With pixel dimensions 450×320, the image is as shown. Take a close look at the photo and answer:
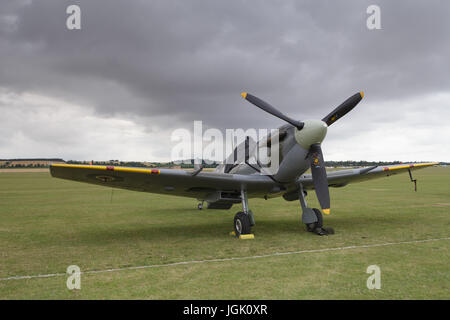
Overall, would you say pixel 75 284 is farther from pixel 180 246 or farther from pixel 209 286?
pixel 180 246

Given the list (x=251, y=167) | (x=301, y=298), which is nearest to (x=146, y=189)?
(x=251, y=167)

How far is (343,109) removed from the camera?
24.2ft

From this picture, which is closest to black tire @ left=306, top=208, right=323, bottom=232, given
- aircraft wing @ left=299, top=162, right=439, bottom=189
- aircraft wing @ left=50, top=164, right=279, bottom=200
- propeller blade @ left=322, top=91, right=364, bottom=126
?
aircraft wing @ left=299, top=162, right=439, bottom=189

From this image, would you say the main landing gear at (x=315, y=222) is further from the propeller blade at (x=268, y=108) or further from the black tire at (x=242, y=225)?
the propeller blade at (x=268, y=108)

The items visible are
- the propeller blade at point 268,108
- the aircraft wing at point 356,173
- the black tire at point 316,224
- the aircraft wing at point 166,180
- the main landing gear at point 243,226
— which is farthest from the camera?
the aircraft wing at point 356,173

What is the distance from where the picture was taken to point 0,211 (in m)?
12.9

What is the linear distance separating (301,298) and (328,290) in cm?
45

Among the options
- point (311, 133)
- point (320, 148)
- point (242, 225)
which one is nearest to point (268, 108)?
point (311, 133)

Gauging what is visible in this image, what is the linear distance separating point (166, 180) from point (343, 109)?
182 inches

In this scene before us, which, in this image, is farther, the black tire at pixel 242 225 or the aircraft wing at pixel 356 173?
the aircraft wing at pixel 356 173

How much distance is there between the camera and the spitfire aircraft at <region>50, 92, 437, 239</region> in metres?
6.93

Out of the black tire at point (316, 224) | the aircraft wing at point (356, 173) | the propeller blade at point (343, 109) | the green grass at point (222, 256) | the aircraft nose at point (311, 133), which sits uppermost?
the propeller blade at point (343, 109)

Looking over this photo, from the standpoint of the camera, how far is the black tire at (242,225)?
7.54m

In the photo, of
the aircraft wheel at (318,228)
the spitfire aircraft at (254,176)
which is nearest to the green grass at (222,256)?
the aircraft wheel at (318,228)
